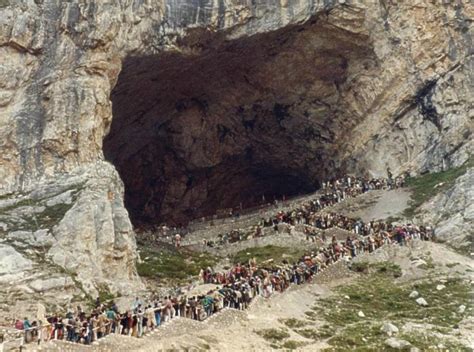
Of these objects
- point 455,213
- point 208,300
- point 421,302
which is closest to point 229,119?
point 455,213

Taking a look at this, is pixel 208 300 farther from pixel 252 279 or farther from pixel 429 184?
pixel 429 184

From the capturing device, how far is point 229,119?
5756 cm

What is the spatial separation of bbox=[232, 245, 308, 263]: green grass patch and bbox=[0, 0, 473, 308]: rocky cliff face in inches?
347

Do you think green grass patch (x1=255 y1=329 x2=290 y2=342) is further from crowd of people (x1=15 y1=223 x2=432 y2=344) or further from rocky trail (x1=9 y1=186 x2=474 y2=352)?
crowd of people (x1=15 y1=223 x2=432 y2=344)

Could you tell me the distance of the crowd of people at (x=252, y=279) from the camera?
783 inches

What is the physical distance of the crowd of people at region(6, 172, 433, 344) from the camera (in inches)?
783

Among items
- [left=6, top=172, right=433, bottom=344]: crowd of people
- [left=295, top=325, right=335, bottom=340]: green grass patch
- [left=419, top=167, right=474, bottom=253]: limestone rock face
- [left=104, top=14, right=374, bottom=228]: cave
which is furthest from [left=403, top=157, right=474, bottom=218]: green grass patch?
[left=295, top=325, right=335, bottom=340]: green grass patch

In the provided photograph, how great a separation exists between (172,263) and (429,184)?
20248mm

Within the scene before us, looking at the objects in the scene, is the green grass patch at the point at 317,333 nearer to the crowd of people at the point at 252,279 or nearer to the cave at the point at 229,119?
the crowd of people at the point at 252,279

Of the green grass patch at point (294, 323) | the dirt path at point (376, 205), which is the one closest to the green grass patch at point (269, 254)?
the dirt path at point (376, 205)

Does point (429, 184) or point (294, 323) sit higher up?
point (429, 184)

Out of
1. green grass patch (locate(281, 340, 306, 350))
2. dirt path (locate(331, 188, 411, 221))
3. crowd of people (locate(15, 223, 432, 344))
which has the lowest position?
green grass patch (locate(281, 340, 306, 350))

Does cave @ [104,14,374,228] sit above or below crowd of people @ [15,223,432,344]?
above

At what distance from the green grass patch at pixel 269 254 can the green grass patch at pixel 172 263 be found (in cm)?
181
